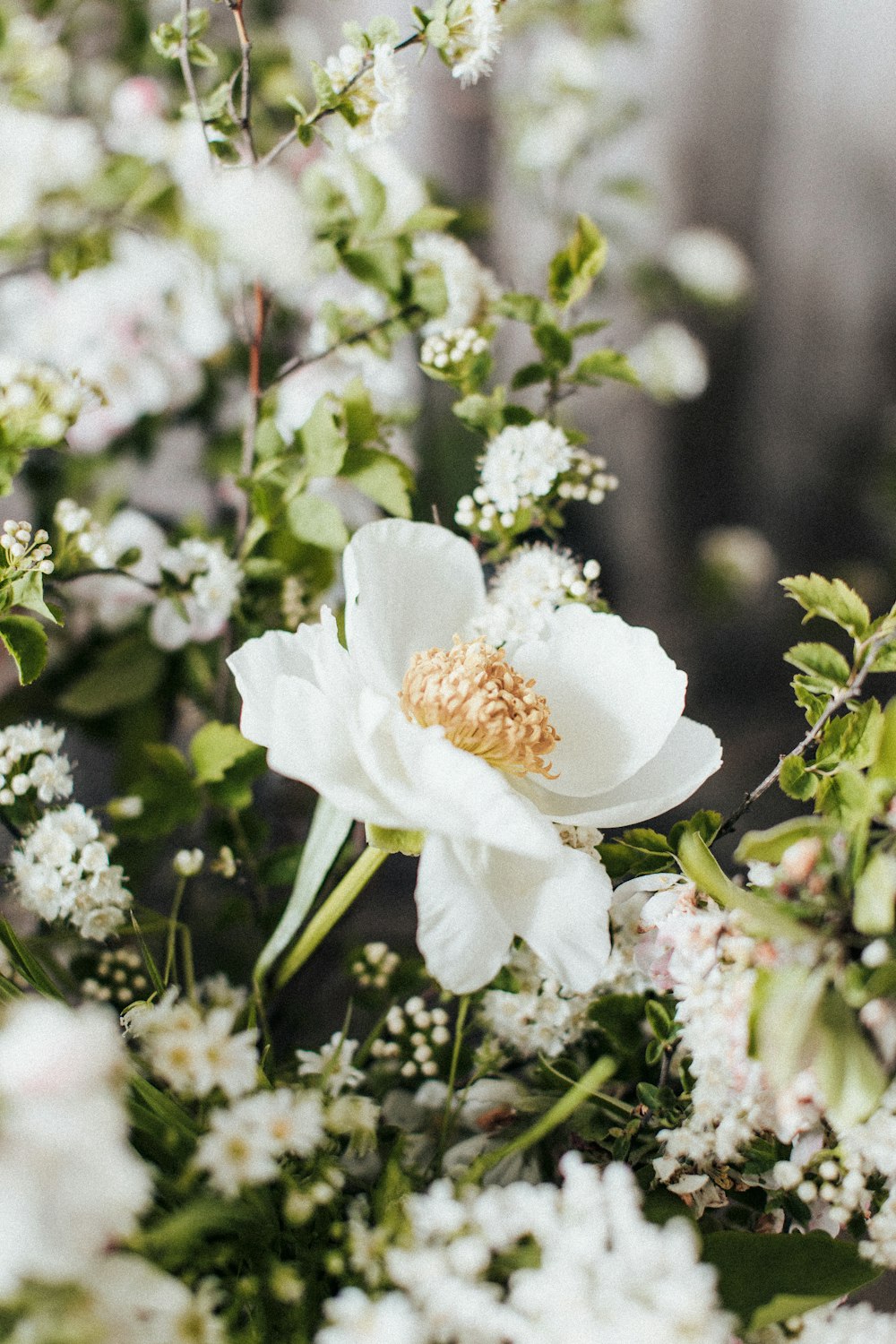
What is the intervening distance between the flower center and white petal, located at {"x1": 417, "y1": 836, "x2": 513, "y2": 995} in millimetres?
52

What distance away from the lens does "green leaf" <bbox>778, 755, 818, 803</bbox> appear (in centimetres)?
34

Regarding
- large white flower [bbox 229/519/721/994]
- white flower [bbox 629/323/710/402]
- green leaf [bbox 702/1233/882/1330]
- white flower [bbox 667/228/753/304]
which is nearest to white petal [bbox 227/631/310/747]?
large white flower [bbox 229/519/721/994]

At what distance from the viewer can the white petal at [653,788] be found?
34 centimetres

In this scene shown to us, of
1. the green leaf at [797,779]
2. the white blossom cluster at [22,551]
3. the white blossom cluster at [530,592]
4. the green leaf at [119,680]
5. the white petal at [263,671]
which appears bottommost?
the green leaf at [797,779]

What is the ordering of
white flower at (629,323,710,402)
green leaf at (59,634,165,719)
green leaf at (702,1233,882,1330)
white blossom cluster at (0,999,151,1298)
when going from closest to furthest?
white blossom cluster at (0,999,151,1298) < green leaf at (702,1233,882,1330) < green leaf at (59,634,165,719) < white flower at (629,323,710,402)

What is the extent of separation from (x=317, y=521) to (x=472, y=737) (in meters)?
0.14

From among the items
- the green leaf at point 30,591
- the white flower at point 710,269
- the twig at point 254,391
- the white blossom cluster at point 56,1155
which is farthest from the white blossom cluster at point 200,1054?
the white flower at point 710,269

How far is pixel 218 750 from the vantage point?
0.44m

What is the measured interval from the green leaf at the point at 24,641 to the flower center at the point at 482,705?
0.14 meters

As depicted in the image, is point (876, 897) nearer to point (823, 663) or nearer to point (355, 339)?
point (823, 663)

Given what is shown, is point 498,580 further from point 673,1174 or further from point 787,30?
point 787,30

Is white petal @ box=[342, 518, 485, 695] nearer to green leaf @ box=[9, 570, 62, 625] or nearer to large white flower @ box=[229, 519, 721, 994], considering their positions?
large white flower @ box=[229, 519, 721, 994]

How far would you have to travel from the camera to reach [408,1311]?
0.24 metres

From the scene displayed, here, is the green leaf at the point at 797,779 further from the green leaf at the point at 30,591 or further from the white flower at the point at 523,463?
the green leaf at the point at 30,591
